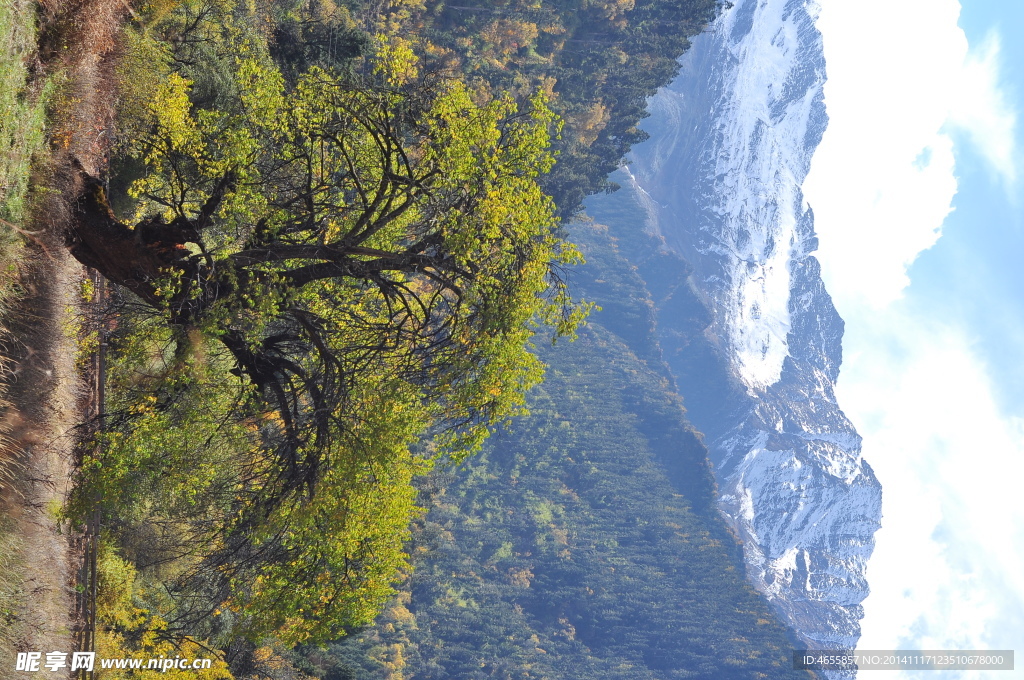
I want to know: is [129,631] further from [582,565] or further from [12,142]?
[582,565]

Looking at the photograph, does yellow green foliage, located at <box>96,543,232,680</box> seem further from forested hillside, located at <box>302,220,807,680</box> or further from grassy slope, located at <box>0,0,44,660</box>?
forested hillside, located at <box>302,220,807,680</box>

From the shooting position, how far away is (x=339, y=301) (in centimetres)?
1603

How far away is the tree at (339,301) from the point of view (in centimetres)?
1359

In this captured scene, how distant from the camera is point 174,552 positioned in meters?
28.0

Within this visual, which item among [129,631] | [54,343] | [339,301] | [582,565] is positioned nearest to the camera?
[339,301]

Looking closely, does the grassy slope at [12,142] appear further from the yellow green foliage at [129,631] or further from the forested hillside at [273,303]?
the yellow green foliage at [129,631]

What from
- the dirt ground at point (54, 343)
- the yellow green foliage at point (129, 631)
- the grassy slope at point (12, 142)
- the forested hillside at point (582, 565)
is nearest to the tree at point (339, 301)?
the grassy slope at point (12, 142)

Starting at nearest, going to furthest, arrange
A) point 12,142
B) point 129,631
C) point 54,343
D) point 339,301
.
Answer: point 12,142
point 339,301
point 54,343
point 129,631

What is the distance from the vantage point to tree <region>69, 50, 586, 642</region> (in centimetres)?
1359

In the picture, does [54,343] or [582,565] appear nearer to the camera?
[54,343]

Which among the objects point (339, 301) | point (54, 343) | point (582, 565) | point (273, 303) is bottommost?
point (273, 303)

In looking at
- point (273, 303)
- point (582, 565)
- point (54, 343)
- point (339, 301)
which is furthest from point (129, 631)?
point (582, 565)

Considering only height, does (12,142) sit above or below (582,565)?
below

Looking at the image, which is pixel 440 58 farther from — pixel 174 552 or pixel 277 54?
pixel 174 552
